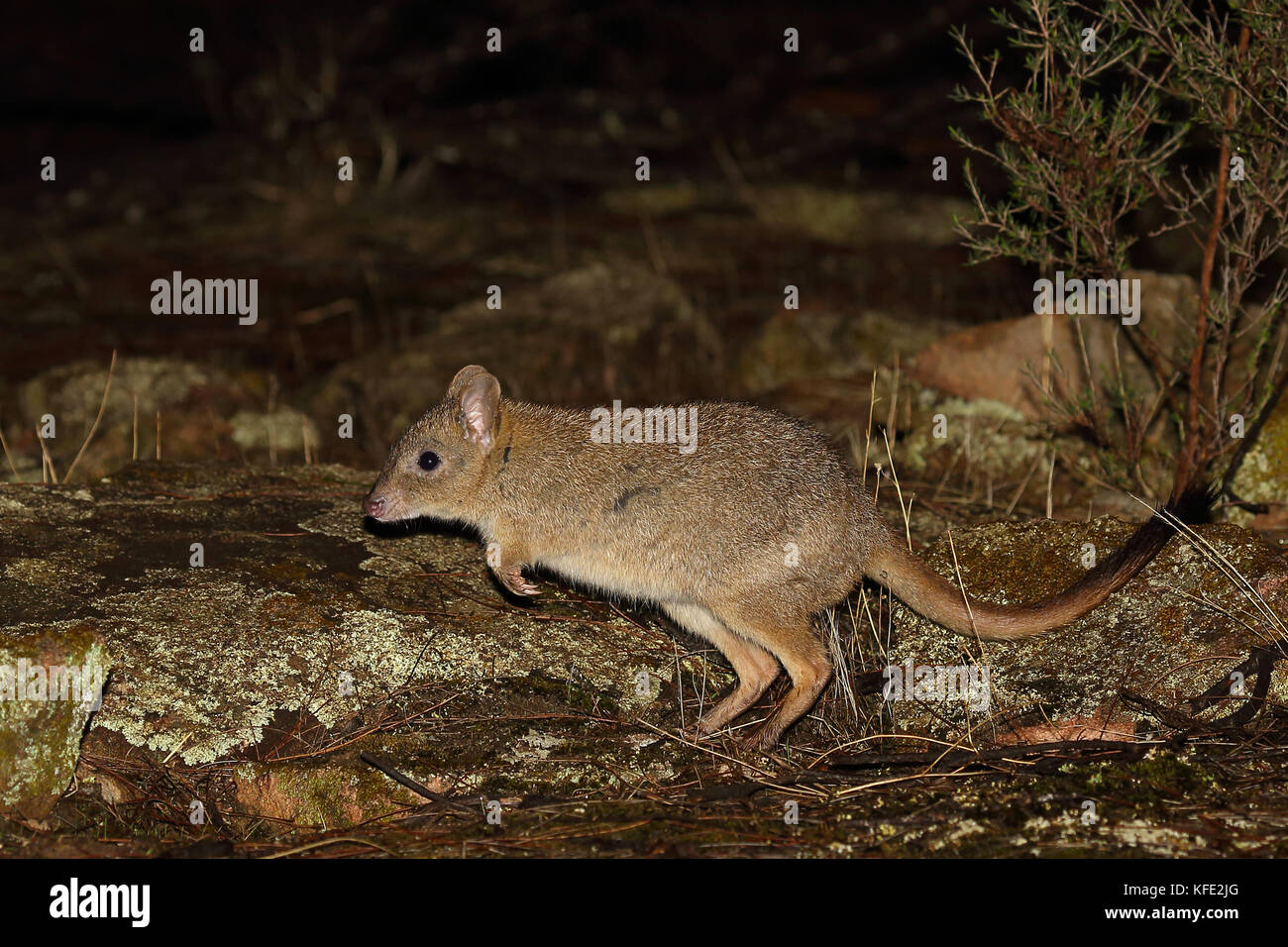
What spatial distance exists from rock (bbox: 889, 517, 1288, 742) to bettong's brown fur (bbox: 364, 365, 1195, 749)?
20 cm

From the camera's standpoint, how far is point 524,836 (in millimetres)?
4219

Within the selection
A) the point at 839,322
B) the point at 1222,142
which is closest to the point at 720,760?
the point at 1222,142

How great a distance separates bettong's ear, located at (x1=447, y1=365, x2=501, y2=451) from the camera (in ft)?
20.3
